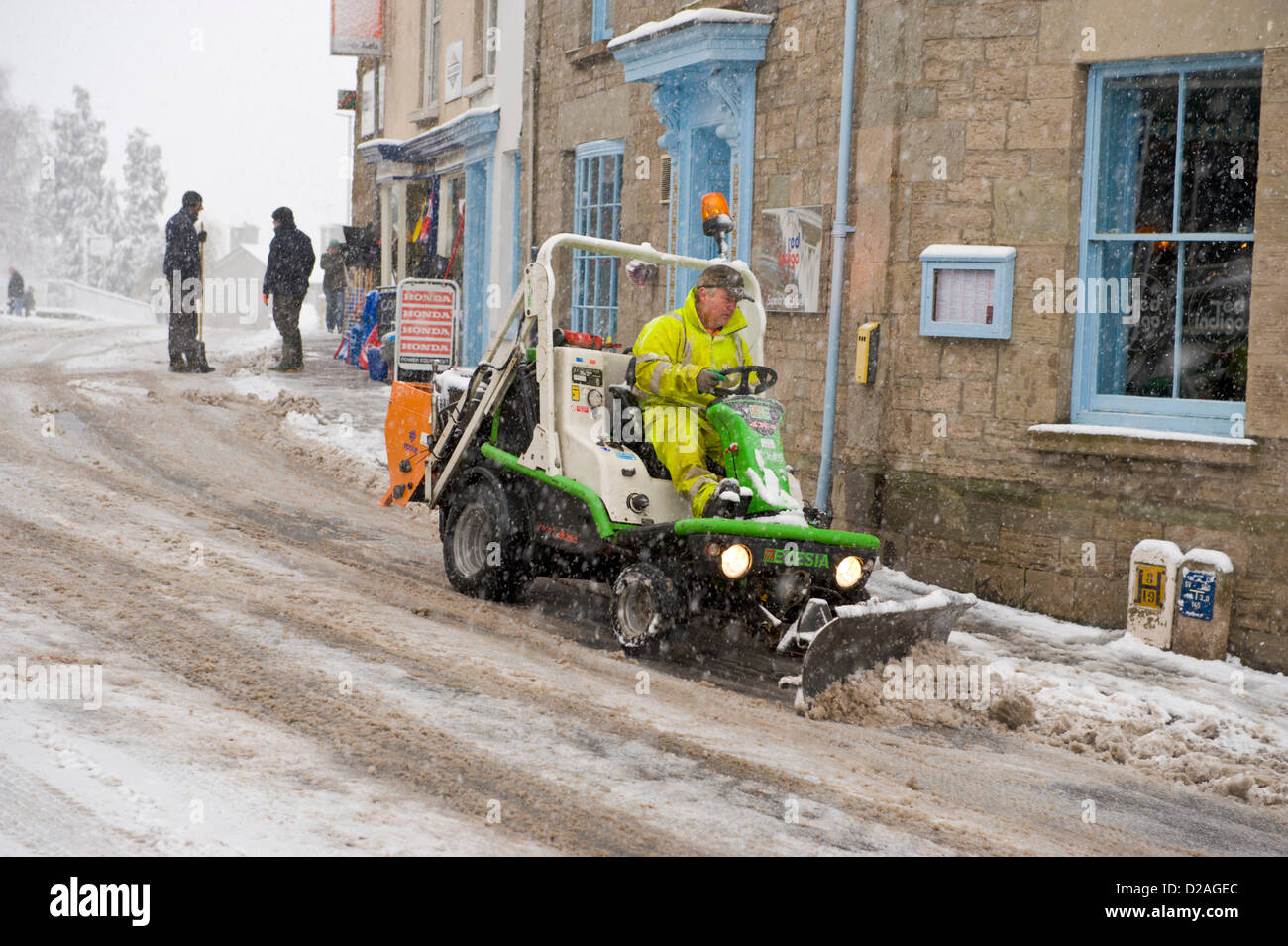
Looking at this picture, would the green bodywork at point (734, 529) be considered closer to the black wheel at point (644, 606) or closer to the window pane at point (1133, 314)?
the black wheel at point (644, 606)

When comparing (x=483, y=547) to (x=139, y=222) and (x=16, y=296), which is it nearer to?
(x=16, y=296)

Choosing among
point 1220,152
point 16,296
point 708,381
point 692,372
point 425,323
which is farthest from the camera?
point 16,296

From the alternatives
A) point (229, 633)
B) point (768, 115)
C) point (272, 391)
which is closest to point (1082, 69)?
point (768, 115)

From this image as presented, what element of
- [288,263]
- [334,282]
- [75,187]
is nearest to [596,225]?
[288,263]

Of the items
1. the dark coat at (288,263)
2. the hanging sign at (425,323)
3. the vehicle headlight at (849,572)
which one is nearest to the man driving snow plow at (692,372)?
the vehicle headlight at (849,572)

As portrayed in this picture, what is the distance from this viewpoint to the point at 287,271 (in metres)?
16.5

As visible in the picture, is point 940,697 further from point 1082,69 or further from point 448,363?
point 448,363

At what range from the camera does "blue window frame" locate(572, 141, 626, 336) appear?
13.3 metres

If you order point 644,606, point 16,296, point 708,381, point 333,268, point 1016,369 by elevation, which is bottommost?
point 644,606

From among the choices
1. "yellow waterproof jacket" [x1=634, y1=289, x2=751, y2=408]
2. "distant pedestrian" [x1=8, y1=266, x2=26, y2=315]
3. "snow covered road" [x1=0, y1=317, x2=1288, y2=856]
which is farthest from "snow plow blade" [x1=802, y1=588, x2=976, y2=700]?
"distant pedestrian" [x1=8, y1=266, x2=26, y2=315]

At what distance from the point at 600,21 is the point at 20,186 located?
244 ft

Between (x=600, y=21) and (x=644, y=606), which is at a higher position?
(x=600, y=21)
